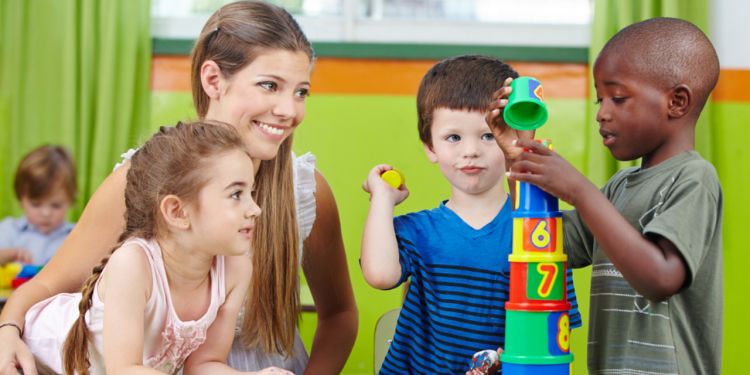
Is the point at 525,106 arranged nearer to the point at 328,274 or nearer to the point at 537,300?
the point at 537,300

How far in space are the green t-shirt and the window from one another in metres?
2.42

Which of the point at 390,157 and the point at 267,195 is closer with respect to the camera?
the point at 267,195

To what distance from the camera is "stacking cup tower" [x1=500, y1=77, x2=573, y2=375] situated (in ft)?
4.20

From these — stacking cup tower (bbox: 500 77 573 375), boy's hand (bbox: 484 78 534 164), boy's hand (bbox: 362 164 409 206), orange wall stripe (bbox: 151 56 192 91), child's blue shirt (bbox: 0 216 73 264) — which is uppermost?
orange wall stripe (bbox: 151 56 192 91)

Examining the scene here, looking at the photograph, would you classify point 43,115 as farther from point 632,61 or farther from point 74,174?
point 632,61

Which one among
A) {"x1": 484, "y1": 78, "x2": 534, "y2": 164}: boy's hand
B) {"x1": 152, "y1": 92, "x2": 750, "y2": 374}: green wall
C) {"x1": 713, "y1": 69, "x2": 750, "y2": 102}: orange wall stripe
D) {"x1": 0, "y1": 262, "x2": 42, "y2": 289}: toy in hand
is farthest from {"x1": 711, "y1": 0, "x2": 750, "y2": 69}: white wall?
{"x1": 0, "y1": 262, "x2": 42, "y2": 289}: toy in hand

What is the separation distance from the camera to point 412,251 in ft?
5.70

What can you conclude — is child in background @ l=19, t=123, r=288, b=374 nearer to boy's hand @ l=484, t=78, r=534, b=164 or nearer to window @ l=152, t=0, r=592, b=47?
boy's hand @ l=484, t=78, r=534, b=164

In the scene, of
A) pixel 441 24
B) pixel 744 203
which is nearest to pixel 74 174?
pixel 441 24

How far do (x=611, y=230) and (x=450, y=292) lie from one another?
16.6 inches

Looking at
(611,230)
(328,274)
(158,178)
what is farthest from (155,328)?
(611,230)

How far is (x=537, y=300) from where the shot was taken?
1.29m

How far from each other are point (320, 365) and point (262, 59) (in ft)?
2.18

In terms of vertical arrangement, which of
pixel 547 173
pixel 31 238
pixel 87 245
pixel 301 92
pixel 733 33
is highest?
Result: pixel 733 33
